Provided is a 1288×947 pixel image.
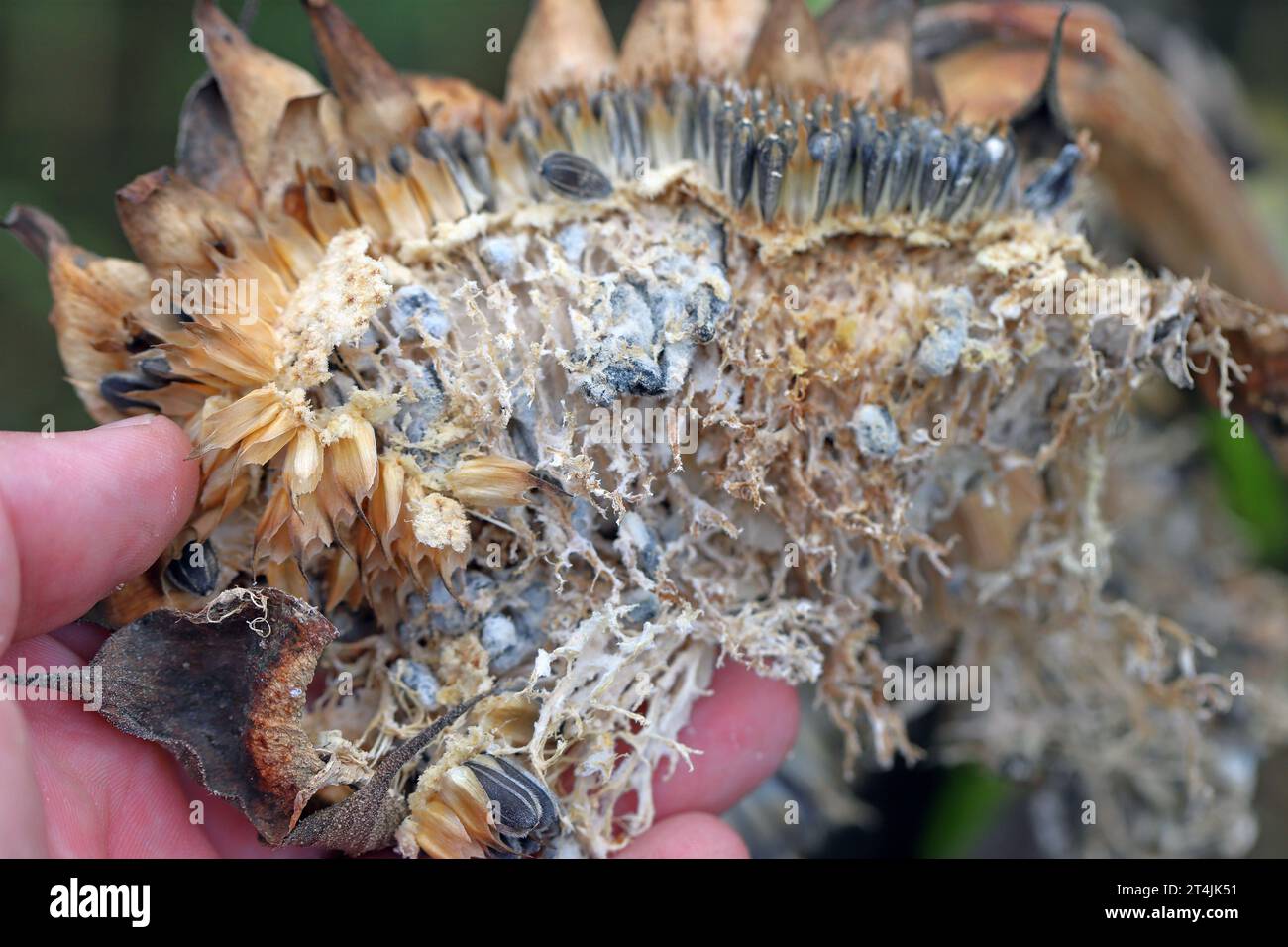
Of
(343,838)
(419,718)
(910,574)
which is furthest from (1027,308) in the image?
(343,838)

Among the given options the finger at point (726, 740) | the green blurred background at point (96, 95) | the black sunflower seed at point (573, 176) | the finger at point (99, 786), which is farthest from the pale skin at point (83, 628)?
the green blurred background at point (96, 95)

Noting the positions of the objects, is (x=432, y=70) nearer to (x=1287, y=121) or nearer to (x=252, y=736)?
(x=252, y=736)

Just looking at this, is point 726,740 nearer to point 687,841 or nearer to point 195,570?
point 687,841

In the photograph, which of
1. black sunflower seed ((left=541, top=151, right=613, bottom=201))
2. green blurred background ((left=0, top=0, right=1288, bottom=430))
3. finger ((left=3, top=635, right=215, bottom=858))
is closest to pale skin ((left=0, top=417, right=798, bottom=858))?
finger ((left=3, top=635, right=215, bottom=858))

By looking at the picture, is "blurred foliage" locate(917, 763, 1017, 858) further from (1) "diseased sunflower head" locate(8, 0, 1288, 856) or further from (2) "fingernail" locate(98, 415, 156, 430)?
(2) "fingernail" locate(98, 415, 156, 430)

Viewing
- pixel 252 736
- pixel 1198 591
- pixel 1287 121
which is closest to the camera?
pixel 252 736

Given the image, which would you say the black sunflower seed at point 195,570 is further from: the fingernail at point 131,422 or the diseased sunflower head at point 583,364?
the fingernail at point 131,422

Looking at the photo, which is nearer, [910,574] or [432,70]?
[910,574]

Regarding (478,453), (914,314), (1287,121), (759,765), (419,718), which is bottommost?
(759,765)
